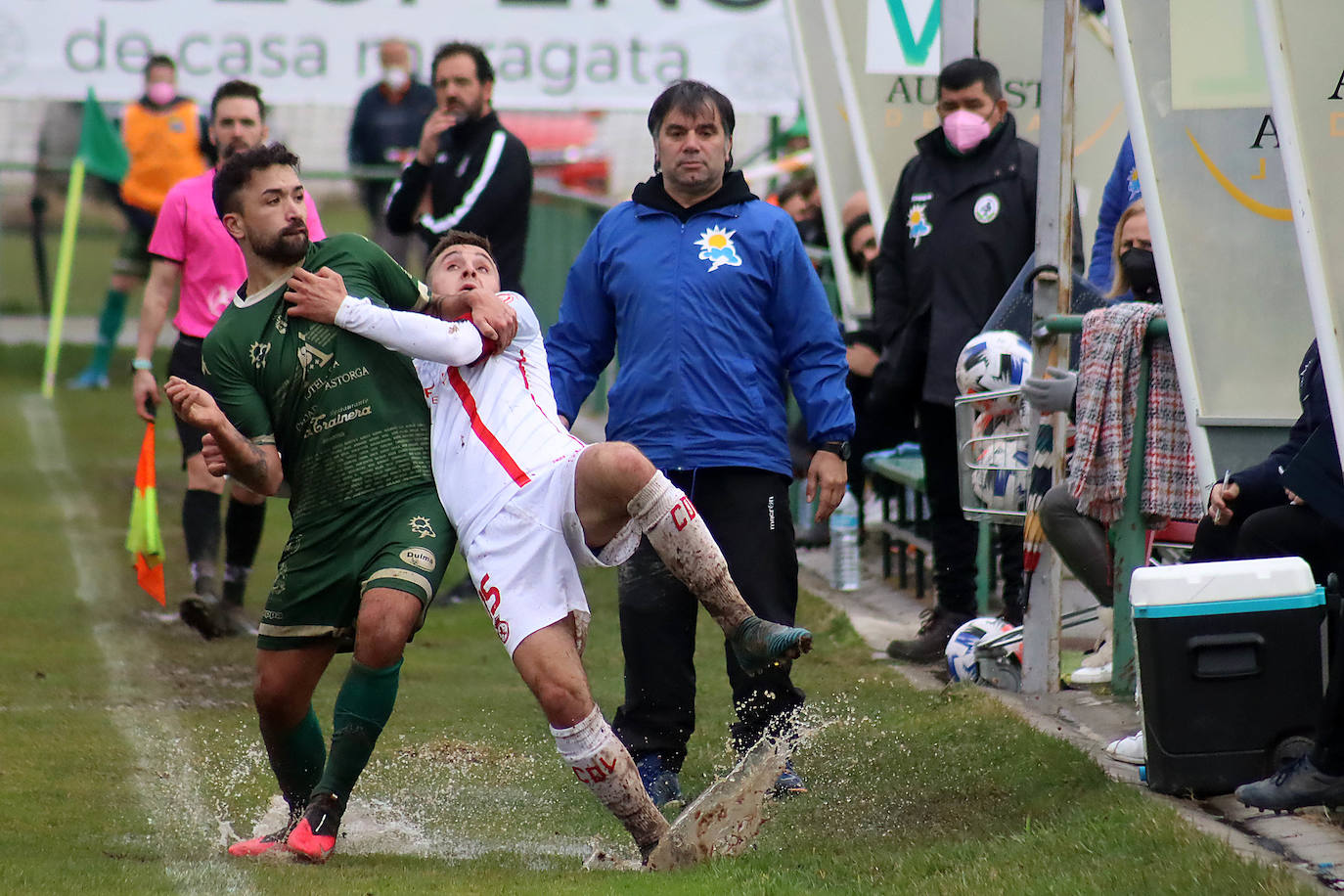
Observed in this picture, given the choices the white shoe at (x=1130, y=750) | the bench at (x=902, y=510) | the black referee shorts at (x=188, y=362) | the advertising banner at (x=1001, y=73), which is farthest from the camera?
the advertising banner at (x=1001, y=73)

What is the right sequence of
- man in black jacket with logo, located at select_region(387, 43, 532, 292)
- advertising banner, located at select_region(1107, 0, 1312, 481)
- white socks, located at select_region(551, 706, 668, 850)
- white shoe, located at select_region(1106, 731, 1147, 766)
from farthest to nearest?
man in black jacket with logo, located at select_region(387, 43, 532, 292), advertising banner, located at select_region(1107, 0, 1312, 481), white shoe, located at select_region(1106, 731, 1147, 766), white socks, located at select_region(551, 706, 668, 850)

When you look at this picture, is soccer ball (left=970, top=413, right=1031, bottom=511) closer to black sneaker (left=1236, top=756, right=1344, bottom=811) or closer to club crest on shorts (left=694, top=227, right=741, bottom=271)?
club crest on shorts (left=694, top=227, right=741, bottom=271)

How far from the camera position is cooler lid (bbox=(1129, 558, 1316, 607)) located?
16.8 feet

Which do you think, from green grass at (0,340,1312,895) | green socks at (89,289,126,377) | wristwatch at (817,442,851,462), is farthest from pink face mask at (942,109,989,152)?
green socks at (89,289,126,377)

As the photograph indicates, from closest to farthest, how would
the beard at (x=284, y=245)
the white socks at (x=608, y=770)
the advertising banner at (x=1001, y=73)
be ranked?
1. the white socks at (x=608, y=770)
2. the beard at (x=284, y=245)
3. the advertising banner at (x=1001, y=73)

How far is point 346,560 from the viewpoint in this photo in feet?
17.8

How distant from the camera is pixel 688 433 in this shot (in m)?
5.99

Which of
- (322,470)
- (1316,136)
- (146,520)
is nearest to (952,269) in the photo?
(1316,136)

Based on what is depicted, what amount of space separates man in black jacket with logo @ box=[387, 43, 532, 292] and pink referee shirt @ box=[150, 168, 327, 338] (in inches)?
40.6

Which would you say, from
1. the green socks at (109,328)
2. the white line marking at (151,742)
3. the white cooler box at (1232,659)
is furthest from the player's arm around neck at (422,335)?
the green socks at (109,328)

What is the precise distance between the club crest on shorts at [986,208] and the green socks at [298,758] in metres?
3.82

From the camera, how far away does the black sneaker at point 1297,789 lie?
4.89 metres

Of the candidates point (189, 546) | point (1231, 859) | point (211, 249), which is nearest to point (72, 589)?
point (189, 546)

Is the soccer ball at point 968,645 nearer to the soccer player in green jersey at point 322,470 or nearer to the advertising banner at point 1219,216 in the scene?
the advertising banner at point 1219,216
